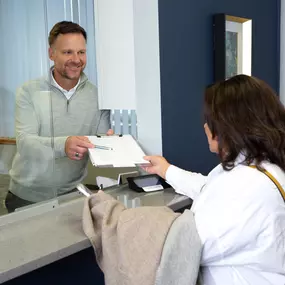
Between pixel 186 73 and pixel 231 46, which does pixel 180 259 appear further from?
pixel 231 46

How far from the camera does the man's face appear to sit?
1.86 m

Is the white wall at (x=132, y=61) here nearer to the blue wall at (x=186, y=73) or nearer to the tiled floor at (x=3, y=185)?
the blue wall at (x=186, y=73)

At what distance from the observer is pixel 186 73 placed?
5.93ft

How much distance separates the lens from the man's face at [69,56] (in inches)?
73.1

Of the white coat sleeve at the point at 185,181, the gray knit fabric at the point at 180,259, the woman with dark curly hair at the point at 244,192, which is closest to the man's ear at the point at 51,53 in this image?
the white coat sleeve at the point at 185,181

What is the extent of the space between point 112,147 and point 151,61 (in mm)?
396

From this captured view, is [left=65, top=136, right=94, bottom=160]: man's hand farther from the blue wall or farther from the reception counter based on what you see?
the blue wall

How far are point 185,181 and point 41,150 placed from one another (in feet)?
1.88

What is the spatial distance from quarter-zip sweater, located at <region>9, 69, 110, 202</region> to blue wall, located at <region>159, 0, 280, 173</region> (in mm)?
411

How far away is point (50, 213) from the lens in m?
1.37

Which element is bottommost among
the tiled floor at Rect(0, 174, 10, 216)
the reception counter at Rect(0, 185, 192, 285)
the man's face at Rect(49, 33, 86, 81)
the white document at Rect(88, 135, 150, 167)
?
the reception counter at Rect(0, 185, 192, 285)

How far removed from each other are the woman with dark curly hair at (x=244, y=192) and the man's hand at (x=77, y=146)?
2.13 feet

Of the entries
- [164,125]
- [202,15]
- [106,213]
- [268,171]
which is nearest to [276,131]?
[268,171]

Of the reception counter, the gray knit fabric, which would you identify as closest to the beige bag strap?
the gray knit fabric
